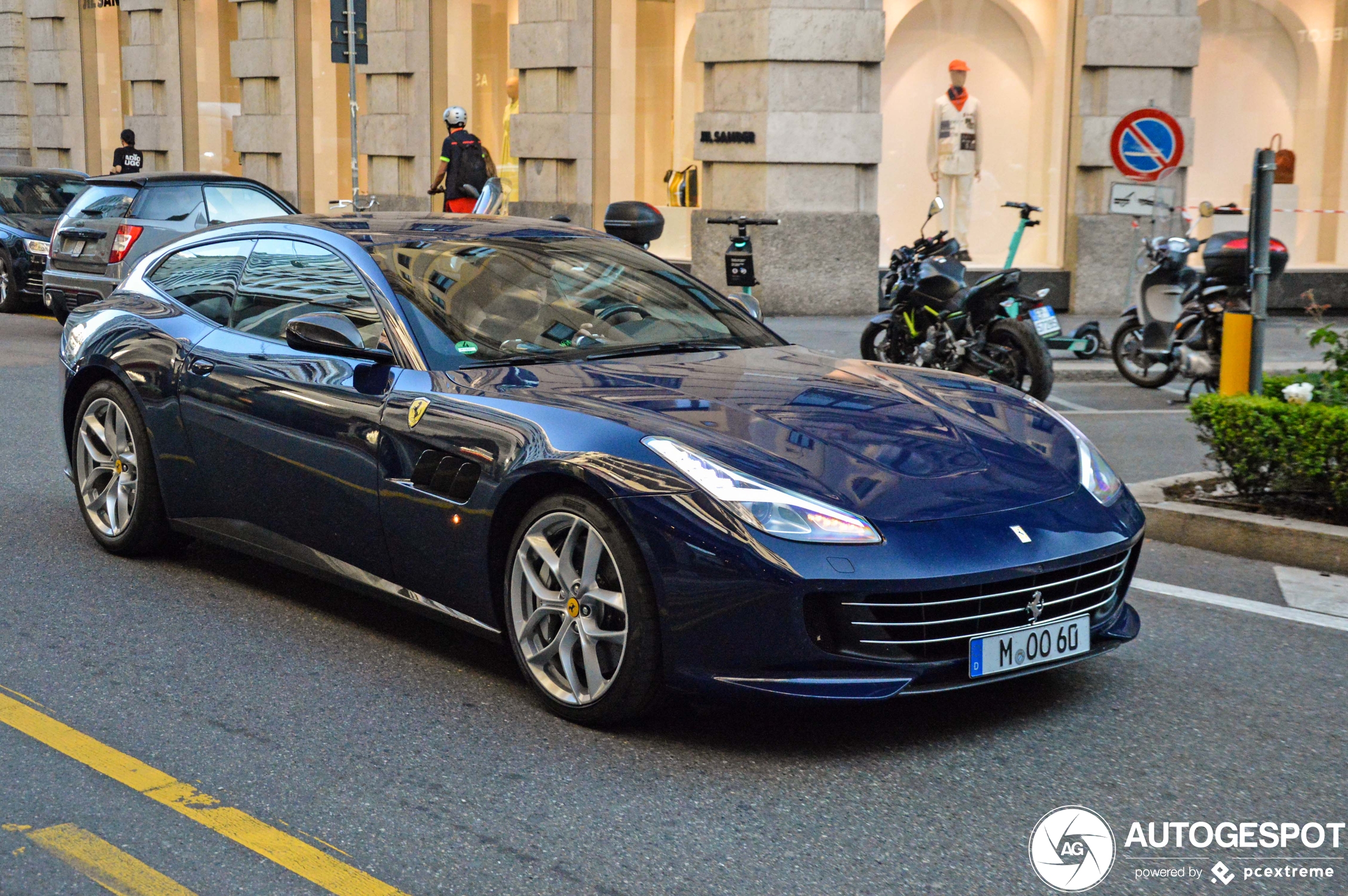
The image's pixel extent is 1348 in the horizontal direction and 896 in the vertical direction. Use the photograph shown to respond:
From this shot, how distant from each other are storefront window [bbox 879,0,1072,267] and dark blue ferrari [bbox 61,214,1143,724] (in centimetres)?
1222

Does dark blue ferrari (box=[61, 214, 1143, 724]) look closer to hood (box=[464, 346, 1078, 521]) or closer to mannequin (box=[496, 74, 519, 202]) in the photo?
hood (box=[464, 346, 1078, 521])

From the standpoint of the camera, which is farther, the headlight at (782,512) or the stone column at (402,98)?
the stone column at (402,98)

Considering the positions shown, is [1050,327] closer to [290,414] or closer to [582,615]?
[290,414]

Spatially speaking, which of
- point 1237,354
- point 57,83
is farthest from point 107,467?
point 57,83

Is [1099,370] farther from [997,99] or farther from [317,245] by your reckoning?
[317,245]

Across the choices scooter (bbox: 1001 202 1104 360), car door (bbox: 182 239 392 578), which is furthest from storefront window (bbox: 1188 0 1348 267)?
car door (bbox: 182 239 392 578)

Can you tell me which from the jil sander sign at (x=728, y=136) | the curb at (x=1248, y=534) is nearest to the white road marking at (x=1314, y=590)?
the curb at (x=1248, y=534)

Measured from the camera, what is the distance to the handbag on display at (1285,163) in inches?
714

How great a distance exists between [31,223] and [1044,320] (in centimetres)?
1207

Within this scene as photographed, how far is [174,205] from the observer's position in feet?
49.3

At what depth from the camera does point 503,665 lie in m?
5.05

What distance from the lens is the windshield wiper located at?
518 cm

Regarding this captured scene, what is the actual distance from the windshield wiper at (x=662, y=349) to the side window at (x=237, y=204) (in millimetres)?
10415

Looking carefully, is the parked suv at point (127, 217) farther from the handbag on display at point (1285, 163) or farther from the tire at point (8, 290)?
the handbag on display at point (1285, 163)
